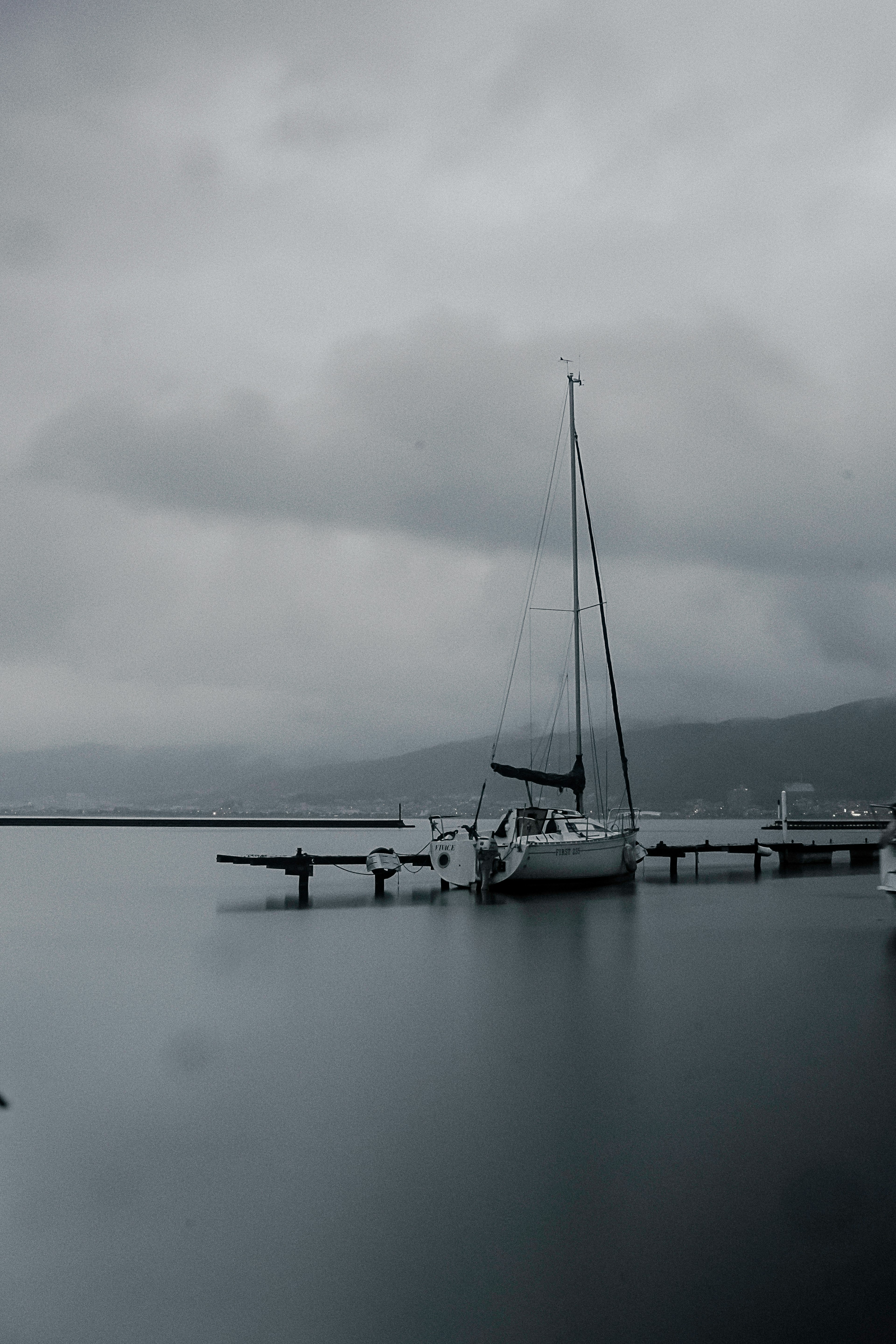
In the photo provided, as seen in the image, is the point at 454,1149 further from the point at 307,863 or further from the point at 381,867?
the point at 381,867

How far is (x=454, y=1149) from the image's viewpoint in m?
11.1

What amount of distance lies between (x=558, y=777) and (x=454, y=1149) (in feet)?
105

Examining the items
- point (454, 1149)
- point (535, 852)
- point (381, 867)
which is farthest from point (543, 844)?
point (454, 1149)

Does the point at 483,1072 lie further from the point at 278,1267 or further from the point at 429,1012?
the point at 278,1267

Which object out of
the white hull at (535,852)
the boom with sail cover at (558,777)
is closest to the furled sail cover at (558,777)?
the boom with sail cover at (558,777)

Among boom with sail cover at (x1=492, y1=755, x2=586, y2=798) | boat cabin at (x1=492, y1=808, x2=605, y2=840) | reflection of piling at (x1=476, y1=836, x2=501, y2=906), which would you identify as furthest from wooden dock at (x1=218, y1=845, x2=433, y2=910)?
boom with sail cover at (x1=492, y1=755, x2=586, y2=798)

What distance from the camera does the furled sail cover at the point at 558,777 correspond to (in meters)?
43.4

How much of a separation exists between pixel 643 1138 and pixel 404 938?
68.9 feet

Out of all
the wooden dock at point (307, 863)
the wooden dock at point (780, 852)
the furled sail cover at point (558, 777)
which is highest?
the furled sail cover at point (558, 777)

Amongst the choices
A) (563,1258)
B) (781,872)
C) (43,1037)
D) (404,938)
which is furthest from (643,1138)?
(781,872)

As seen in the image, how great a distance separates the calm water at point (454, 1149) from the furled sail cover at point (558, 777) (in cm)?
1593

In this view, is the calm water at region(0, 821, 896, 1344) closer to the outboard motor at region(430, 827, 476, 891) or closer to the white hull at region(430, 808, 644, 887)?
the white hull at region(430, 808, 644, 887)

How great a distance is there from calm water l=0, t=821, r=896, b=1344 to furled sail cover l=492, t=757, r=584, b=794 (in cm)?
1593

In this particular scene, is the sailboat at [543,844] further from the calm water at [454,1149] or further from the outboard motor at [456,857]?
the calm water at [454,1149]
